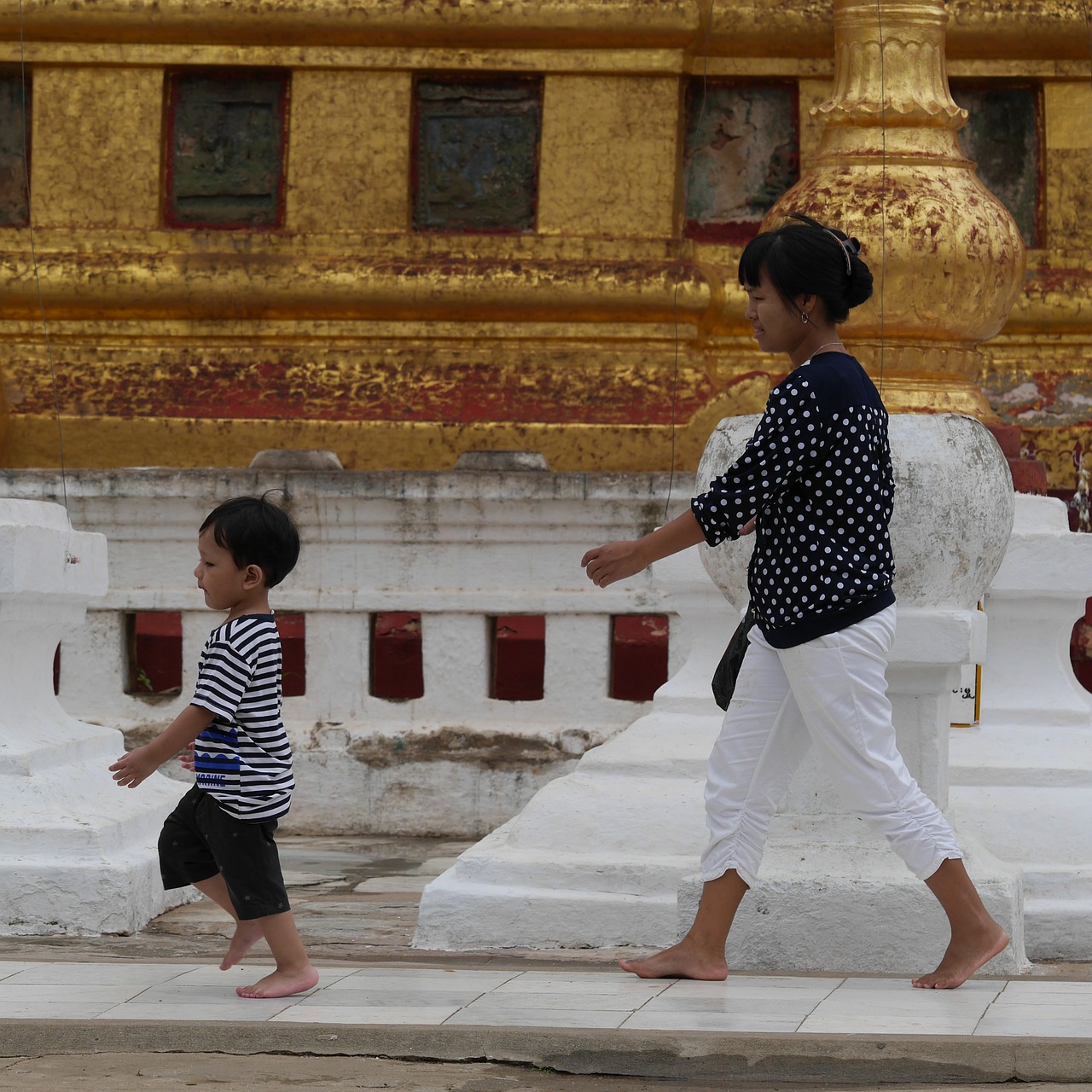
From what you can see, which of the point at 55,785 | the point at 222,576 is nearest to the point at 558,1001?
the point at 222,576

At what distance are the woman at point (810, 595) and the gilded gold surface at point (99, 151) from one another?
4155mm

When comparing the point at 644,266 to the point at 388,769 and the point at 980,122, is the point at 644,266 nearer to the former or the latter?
the point at 980,122

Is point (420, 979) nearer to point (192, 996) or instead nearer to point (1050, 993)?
point (192, 996)

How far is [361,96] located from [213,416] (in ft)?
4.25

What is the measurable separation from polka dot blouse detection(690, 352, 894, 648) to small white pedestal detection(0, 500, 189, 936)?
1.76 meters

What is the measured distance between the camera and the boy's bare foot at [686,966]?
11.9 feet

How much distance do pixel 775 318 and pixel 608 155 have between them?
3734 mm

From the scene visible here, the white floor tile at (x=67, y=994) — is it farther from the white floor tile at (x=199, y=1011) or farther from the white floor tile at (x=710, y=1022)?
the white floor tile at (x=710, y=1022)

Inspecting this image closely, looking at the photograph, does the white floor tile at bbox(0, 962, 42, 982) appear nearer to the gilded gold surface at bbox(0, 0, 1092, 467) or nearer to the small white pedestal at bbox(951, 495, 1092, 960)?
the small white pedestal at bbox(951, 495, 1092, 960)

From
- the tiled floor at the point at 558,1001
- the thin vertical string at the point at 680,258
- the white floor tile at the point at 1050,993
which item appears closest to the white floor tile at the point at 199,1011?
the tiled floor at the point at 558,1001

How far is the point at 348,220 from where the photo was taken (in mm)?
7246

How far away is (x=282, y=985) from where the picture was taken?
3.45m

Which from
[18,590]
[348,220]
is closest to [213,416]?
[348,220]

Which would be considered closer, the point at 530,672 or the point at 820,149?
the point at 820,149
